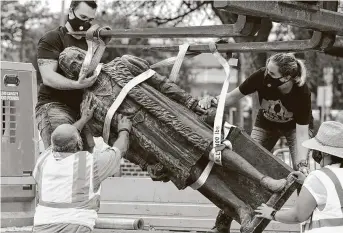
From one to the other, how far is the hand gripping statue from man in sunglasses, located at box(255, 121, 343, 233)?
131 centimetres

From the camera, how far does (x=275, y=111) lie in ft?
22.9

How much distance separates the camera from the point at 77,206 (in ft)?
17.5

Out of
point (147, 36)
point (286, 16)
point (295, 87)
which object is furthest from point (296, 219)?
point (295, 87)

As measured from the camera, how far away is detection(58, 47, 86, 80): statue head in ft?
20.5

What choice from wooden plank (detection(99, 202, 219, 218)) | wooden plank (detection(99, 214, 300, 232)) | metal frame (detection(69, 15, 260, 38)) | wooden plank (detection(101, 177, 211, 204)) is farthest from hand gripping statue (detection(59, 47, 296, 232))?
wooden plank (detection(101, 177, 211, 204))

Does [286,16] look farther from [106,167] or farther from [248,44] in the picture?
[106,167]

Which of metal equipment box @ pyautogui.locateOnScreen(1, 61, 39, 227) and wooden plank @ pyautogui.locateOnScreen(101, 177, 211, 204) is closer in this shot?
metal equipment box @ pyautogui.locateOnScreen(1, 61, 39, 227)

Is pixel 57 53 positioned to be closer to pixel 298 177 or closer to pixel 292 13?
pixel 298 177

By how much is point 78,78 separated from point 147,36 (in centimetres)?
74

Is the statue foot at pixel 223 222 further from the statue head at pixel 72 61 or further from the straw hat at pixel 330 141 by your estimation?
the straw hat at pixel 330 141

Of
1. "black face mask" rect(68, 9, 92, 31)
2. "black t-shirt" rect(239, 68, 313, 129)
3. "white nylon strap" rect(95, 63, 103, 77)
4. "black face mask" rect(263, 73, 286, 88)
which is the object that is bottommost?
"black t-shirt" rect(239, 68, 313, 129)

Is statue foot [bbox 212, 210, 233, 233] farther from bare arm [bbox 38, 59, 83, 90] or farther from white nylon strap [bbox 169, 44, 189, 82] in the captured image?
bare arm [bbox 38, 59, 83, 90]

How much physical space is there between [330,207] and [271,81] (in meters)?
2.37

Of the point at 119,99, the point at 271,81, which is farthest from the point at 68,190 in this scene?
the point at 271,81
